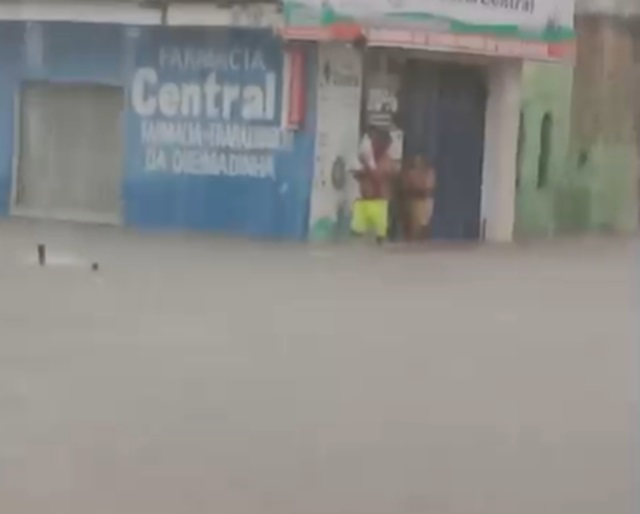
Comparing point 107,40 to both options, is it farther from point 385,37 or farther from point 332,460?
point 332,460

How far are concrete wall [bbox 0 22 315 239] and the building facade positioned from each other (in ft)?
0.04

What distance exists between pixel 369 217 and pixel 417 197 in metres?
0.94

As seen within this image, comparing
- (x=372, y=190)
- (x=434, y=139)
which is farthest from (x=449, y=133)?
(x=372, y=190)

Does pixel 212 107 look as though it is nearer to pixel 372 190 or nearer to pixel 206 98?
pixel 206 98

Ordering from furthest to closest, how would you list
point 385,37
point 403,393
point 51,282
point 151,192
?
1. point 151,192
2. point 385,37
3. point 51,282
4. point 403,393

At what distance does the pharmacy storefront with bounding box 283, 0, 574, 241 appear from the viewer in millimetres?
14257

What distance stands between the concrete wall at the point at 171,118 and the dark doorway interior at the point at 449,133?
4.73 feet

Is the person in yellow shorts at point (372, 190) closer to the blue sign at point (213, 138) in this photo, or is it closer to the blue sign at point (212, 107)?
the blue sign at point (213, 138)

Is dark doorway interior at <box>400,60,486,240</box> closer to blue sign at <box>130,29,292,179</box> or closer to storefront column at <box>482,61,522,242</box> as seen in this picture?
storefront column at <box>482,61,522,242</box>

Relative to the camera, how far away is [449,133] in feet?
54.0

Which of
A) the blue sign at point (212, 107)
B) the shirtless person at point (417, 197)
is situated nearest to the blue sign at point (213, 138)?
the blue sign at point (212, 107)

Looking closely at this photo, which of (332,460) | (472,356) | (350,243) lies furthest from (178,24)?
(332,460)

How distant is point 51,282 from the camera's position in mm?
11258

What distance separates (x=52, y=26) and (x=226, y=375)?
840 centimetres
